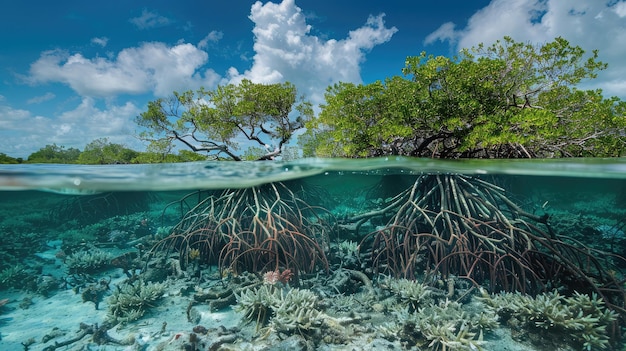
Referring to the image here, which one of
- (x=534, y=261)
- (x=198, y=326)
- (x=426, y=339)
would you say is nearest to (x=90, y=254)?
(x=198, y=326)

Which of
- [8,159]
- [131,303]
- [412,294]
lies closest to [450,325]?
[412,294]

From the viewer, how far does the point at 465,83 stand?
11.7m

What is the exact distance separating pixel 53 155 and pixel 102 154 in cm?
269

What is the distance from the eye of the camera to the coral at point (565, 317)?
514cm

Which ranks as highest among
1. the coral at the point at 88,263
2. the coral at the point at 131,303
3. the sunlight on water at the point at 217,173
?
the sunlight on water at the point at 217,173

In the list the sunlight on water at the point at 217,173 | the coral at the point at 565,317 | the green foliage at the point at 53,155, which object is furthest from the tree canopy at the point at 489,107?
the green foliage at the point at 53,155

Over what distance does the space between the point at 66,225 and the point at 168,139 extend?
9279 mm

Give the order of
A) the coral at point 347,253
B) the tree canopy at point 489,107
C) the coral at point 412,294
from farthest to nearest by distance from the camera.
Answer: the tree canopy at point 489,107 < the coral at point 347,253 < the coral at point 412,294

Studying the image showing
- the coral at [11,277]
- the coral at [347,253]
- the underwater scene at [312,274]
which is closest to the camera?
the underwater scene at [312,274]

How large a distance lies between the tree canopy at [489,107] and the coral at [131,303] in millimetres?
9304

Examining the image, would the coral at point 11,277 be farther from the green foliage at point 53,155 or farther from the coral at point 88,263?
the green foliage at point 53,155

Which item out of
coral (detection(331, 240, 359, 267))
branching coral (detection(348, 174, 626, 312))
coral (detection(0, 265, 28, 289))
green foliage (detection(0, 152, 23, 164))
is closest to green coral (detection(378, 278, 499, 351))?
branching coral (detection(348, 174, 626, 312))

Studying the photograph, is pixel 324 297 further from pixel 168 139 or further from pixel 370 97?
pixel 168 139

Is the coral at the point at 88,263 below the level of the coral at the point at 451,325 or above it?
above
